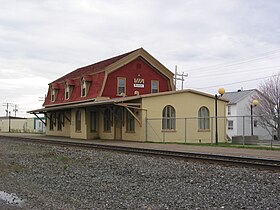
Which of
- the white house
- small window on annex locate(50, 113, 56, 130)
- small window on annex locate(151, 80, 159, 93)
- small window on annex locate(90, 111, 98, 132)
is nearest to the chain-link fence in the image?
small window on annex locate(151, 80, 159, 93)

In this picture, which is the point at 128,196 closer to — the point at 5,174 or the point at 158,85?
the point at 5,174

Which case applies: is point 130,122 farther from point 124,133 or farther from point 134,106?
point 134,106

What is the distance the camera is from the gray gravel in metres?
7.65

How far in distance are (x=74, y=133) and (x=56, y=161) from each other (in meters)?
21.5

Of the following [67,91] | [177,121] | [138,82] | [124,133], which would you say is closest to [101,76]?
[138,82]

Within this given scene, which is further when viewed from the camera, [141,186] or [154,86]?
[154,86]

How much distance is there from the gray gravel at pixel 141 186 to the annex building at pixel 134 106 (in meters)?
14.1

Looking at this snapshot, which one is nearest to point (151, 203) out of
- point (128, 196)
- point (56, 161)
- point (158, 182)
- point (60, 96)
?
point (128, 196)

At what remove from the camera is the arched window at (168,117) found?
2928 centimetres

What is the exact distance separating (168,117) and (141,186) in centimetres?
1992

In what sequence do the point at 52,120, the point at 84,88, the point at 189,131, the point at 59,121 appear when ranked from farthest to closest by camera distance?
1. the point at 52,120
2. the point at 59,121
3. the point at 84,88
4. the point at 189,131

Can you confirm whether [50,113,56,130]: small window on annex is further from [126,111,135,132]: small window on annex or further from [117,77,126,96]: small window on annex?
[126,111,135,132]: small window on annex

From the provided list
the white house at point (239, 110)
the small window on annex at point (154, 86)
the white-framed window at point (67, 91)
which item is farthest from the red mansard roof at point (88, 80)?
the white house at point (239, 110)

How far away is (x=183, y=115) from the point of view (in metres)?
30.1
